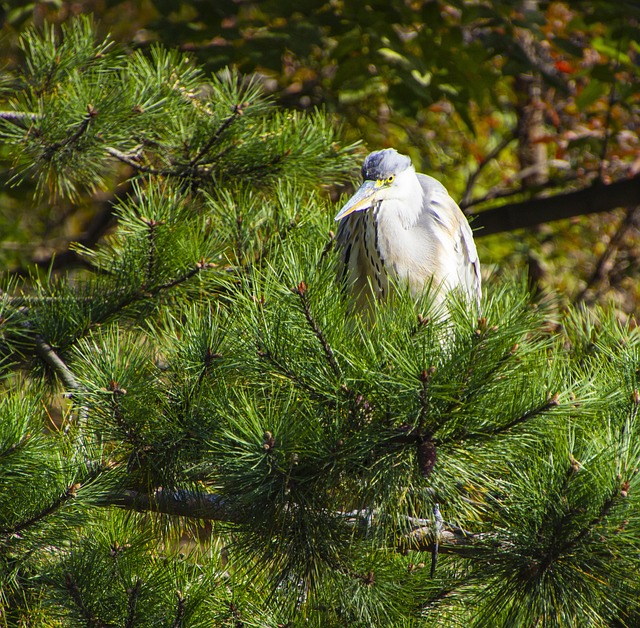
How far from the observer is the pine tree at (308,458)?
98 cm

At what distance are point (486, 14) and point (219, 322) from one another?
1.59 m

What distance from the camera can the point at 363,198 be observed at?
1.64 metres

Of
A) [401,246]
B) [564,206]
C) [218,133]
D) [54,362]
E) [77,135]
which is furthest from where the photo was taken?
[564,206]

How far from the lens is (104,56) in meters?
1.86

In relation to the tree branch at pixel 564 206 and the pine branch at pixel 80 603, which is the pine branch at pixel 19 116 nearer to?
the pine branch at pixel 80 603

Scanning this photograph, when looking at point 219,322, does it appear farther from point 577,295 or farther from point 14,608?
point 577,295

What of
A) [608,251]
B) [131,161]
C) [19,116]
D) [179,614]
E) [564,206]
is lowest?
[608,251]

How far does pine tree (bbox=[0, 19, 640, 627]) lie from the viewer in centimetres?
98

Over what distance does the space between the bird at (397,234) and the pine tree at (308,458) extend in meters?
0.29

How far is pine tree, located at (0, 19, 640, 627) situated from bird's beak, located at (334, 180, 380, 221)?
0.31ft

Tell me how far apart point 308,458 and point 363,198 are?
2.45ft

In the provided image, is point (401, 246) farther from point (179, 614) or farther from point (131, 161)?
point (179, 614)

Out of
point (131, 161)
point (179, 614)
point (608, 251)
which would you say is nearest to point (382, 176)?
point (131, 161)

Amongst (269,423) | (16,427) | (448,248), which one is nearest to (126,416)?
(16,427)
